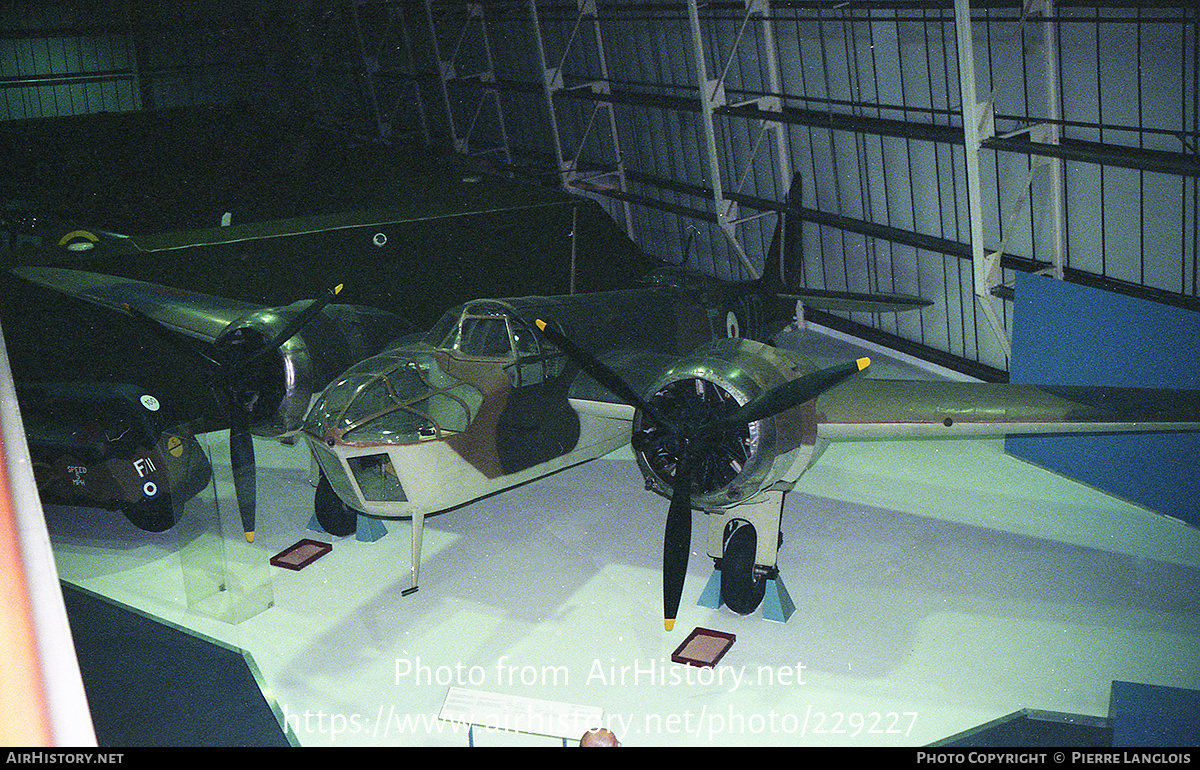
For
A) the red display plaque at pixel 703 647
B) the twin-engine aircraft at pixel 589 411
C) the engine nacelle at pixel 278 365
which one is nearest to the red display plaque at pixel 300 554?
the twin-engine aircraft at pixel 589 411

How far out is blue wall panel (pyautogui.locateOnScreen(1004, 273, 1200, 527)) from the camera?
10.7 m

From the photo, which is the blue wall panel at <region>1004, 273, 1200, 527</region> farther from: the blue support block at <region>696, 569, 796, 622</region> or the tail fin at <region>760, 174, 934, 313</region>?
the blue support block at <region>696, 569, 796, 622</region>

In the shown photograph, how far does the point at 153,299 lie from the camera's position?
1319 centimetres

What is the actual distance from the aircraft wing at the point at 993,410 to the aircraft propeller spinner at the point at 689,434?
1230 mm

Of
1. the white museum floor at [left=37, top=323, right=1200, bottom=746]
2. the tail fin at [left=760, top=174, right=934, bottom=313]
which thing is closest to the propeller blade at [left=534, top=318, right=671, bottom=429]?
the white museum floor at [left=37, top=323, right=1200, bottom=746]

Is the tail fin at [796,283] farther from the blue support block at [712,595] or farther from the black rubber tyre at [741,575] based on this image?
the blue support block at [712,595]

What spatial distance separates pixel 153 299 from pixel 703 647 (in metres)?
8.98

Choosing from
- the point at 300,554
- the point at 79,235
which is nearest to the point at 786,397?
the point at 300,554

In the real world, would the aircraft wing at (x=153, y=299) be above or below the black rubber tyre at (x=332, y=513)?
above

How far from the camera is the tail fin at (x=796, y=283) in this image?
14156mm

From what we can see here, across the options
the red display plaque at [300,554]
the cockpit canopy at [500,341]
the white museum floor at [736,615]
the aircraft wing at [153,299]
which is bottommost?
the white museum floor at [736,615]

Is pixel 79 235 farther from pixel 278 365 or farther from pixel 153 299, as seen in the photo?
pixel 278 365

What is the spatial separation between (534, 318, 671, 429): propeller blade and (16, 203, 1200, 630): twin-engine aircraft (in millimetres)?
21
